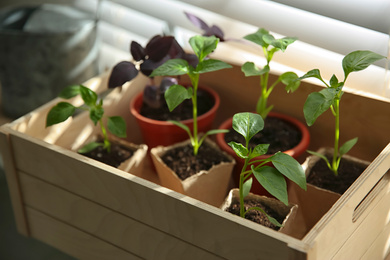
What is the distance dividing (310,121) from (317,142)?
1.12ft

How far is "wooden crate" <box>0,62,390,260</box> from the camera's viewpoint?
31.5 inches

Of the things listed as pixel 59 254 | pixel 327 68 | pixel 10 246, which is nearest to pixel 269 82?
pixel 327 68

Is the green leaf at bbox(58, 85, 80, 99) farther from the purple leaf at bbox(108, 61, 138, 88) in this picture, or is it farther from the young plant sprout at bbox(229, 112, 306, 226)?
the young plant sprout at bbox(229, 112, 306, 226)

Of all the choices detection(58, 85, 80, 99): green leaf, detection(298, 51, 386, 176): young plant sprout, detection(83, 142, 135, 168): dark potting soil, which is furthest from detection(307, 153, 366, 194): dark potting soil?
detection(58, 85, 80, 99): green leaf

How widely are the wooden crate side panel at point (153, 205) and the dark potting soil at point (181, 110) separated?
0.83ft

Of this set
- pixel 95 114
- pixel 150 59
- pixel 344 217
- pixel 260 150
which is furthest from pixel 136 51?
pixel 344 217

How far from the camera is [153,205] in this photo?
0.88 m

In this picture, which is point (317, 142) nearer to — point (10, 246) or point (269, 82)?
point (269, 82)

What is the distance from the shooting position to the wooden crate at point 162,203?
800mm

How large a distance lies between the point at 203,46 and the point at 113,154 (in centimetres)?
29

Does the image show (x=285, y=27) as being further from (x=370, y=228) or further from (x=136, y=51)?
(x=370, y=228)

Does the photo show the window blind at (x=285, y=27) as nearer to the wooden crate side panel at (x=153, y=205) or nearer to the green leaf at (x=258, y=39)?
the green leaf at (x=258, y=39)

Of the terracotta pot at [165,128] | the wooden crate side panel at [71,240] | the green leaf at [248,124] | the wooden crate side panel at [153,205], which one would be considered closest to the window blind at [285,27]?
the terracotta pot at [165,128]

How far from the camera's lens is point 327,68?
47.1 inches
